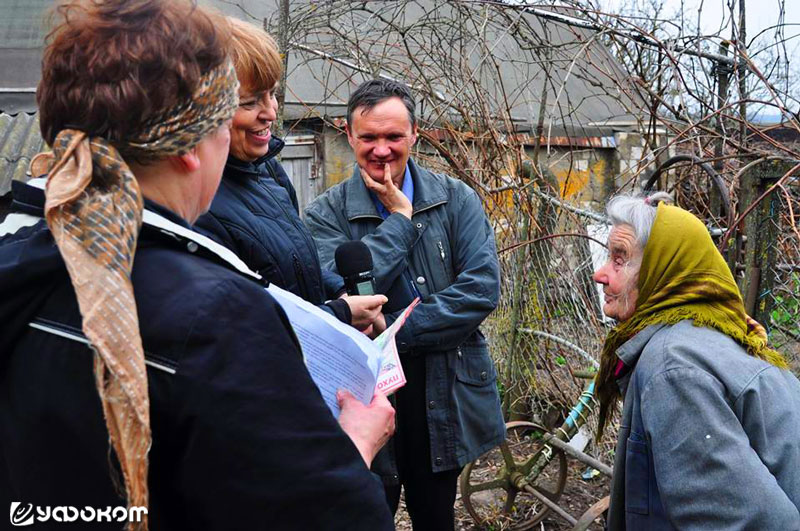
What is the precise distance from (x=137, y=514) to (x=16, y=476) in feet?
0.77

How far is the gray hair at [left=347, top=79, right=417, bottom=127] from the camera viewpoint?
320 centimetres

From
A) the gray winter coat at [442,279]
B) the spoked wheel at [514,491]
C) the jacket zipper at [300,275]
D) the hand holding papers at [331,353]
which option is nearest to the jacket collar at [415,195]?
the gray winter coat at [442,279]

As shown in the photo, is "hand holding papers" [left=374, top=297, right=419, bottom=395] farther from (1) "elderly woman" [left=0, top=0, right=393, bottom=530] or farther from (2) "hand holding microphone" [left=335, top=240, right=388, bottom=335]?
(1) "elderly woman" [left=0, top=0, right=393, bottom=530]

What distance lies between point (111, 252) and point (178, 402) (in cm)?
24

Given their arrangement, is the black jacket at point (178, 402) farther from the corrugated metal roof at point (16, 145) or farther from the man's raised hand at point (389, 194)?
the corrugated metal roof at point (16, 145)

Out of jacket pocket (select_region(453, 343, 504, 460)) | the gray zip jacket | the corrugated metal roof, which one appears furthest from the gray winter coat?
the corrugated metal roof

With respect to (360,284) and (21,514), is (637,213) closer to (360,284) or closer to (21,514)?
(360,284)

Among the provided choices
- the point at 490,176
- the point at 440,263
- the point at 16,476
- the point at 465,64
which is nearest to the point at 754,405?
the point at 440,263

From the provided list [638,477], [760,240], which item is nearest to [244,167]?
[638,477]

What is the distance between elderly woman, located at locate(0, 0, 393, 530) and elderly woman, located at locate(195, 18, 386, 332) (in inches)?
35.9

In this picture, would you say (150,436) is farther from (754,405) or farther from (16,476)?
(754,405)

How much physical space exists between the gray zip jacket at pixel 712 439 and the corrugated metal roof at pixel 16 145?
5.92 m

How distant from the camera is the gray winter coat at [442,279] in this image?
2.96 meters

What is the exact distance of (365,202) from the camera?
3186mm
